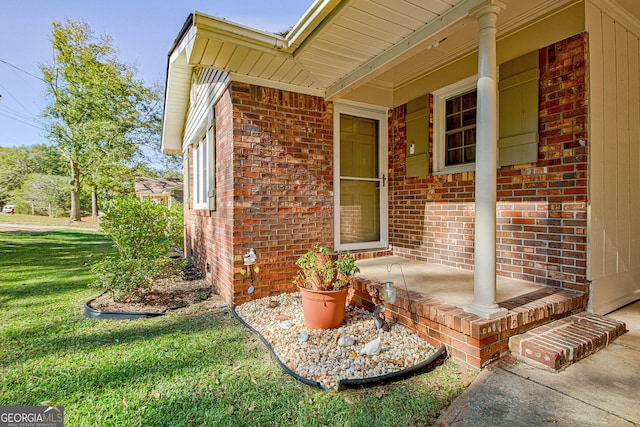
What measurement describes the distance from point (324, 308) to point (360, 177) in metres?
2.36

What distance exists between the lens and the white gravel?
218cm

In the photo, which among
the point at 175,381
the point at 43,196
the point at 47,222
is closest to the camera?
the point at 175,381

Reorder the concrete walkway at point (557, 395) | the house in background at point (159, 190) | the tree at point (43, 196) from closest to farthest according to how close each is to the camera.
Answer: the concrete walkway at point (557, 395), the house in background at point (159, 190), the tree at point (43, 196)

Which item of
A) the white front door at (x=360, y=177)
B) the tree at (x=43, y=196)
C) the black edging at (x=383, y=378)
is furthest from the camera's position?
the tree at (x=43, y=196)

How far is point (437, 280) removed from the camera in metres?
3.34

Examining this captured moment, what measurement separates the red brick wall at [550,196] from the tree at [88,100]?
20.6 m

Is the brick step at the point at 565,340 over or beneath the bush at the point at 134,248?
beneath

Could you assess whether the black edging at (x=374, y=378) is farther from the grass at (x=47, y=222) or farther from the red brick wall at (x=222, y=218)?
the grass at (x=47, y=222)

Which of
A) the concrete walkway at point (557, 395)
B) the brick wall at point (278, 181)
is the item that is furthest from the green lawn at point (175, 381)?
the brick wall at point (278, 181)

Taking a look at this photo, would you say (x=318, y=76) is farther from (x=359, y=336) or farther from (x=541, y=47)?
(x=359, y=336)

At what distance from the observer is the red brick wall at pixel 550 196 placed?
8.95 ft

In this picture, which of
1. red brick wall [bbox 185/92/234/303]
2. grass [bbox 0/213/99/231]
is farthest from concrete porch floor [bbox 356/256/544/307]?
grass [bbox 0/213/99/231]

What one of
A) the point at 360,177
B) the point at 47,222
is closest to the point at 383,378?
the point at 360,177

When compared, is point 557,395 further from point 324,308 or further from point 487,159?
point 324,308
